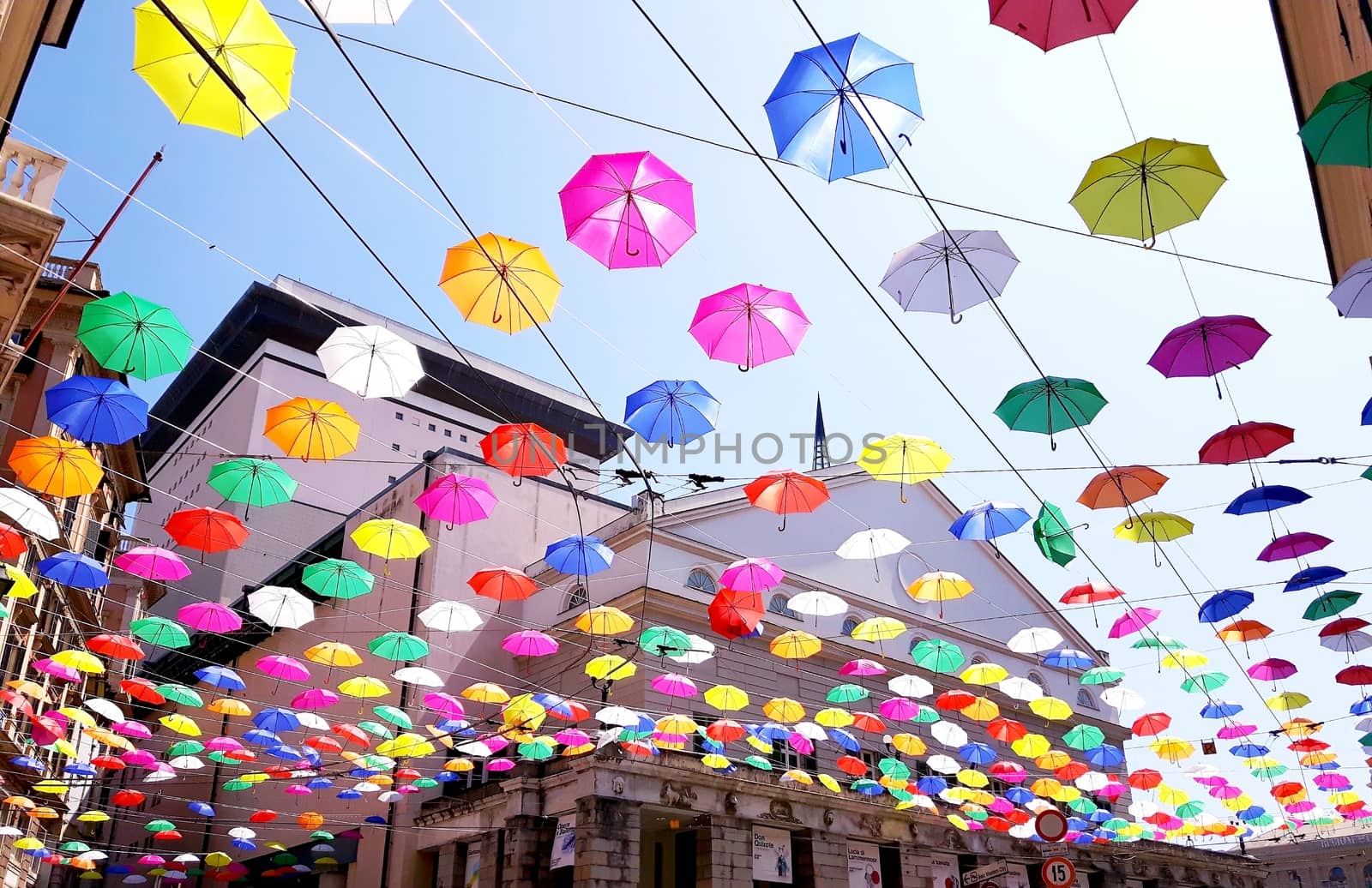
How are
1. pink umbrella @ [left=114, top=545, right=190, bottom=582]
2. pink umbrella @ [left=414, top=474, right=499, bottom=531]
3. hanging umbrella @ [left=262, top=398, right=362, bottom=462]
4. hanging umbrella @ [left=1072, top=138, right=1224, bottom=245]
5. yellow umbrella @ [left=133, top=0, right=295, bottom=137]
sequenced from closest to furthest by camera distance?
1. yellow umbrella @ [left=133, top=0, right=295, bottom=137]
2. hanging umbrella @ [left=1072, top=138, right=1224, bottom=245]
3. hanging umbrella @ [left=262, top=398, right=362, bottom=462]
4. pink umbrella @ [left=414, top=474, right=499, bottom=531]
5. pink umbrella @ [left=114, top=545, right=190, bottom=582]

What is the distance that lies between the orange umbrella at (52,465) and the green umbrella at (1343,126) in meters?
14.0

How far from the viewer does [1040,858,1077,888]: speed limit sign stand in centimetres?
1237

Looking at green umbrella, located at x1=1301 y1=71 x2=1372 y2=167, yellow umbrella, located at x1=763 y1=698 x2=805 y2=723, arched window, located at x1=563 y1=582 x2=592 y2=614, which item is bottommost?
yellow umbrella, located at x1=763 y1=698 x2=805 y2=723

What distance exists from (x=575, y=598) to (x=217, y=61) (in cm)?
2253

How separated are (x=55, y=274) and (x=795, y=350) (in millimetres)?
23778

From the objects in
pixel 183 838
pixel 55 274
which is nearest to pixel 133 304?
pixel 55 274

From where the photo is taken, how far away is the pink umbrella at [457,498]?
14914mm

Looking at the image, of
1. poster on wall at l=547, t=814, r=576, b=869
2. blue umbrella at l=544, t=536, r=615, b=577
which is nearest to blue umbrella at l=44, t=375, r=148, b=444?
blue umbrella at l=544, t=536, r=615, b=577

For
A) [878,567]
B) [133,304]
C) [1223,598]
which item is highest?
[878,567]

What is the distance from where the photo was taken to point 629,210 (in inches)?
381

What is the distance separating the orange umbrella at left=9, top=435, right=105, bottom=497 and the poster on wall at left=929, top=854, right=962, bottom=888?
2433 centimetres

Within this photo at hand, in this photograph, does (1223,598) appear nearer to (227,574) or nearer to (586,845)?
(586,845)

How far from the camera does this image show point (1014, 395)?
12.7 meters

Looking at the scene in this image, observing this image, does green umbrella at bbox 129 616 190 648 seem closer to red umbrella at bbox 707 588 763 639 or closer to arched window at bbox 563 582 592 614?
Result: red umbrella at bbox 707 588 763 639
